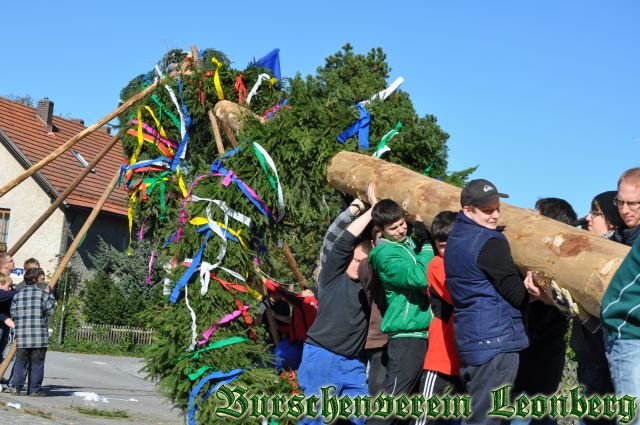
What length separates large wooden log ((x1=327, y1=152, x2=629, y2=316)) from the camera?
475 cm

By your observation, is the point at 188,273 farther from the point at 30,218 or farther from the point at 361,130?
the point at 30,218

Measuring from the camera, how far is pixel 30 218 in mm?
32906

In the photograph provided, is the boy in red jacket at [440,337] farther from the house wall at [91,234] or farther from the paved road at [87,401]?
the house wall at [91,234]

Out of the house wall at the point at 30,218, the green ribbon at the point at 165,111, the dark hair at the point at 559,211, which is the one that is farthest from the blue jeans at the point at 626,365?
the house wall at the point at 30,218

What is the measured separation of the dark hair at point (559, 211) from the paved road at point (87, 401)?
373cm

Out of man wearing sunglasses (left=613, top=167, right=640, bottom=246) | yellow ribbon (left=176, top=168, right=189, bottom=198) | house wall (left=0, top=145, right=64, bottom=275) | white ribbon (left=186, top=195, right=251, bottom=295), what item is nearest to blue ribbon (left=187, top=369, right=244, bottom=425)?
white ribbon (left=186, top=195, right=251, bottom=295)

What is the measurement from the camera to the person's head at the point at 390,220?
6.04m

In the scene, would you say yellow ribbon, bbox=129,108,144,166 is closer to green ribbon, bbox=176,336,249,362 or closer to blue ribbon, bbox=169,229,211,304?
blue ribbon, bbox=169,229,211,304

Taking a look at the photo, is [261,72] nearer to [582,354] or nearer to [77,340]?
[582,354]

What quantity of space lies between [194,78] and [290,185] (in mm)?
2064

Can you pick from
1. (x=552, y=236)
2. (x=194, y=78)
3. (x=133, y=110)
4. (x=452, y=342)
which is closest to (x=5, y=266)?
(x=133, y=110)

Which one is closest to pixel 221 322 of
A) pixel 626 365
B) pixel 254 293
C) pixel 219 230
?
pixel 254 293

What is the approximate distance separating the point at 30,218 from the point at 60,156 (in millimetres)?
3320

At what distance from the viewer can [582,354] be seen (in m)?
5.60
